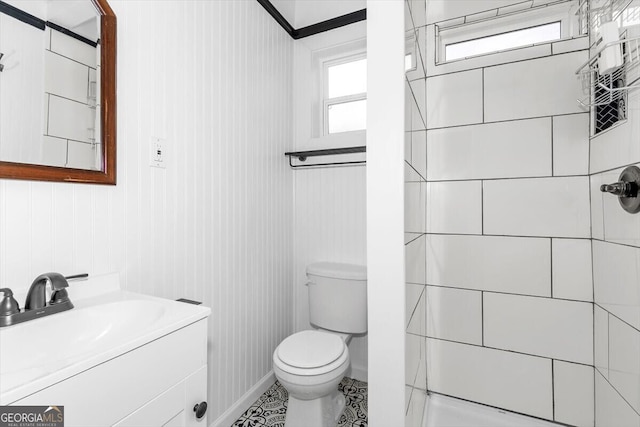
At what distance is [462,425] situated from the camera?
141cm

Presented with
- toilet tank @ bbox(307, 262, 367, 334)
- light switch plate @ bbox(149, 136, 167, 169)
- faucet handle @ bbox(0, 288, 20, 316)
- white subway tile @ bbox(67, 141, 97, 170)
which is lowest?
toilet tank @ bbox(307, 262, 367, 334)

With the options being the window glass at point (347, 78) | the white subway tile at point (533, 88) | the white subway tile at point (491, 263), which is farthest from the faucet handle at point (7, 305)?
the window glass at point (347, 78)

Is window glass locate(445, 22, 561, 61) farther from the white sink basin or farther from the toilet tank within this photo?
the white sink basin

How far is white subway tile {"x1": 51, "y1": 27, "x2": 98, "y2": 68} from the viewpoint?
101 centimetres

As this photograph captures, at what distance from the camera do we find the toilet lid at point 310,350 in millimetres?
1430

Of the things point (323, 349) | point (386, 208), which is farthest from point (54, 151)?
point (323, 349)

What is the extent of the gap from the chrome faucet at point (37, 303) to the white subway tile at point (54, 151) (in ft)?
1.17

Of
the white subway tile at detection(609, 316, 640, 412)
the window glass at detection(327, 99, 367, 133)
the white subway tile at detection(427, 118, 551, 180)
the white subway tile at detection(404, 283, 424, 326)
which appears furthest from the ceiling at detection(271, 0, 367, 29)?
the white subway tile at detection(609, 316, 640, 412)

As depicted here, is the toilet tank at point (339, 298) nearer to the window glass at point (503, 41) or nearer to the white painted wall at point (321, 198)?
the white painted wall at point (321, 198)

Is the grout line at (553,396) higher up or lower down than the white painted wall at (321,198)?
lower down

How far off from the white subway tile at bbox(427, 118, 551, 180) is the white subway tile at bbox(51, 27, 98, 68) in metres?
1.46

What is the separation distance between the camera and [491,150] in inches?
57.7

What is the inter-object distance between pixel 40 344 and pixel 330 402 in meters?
1.29

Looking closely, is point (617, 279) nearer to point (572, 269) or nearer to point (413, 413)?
point (572, 269)
